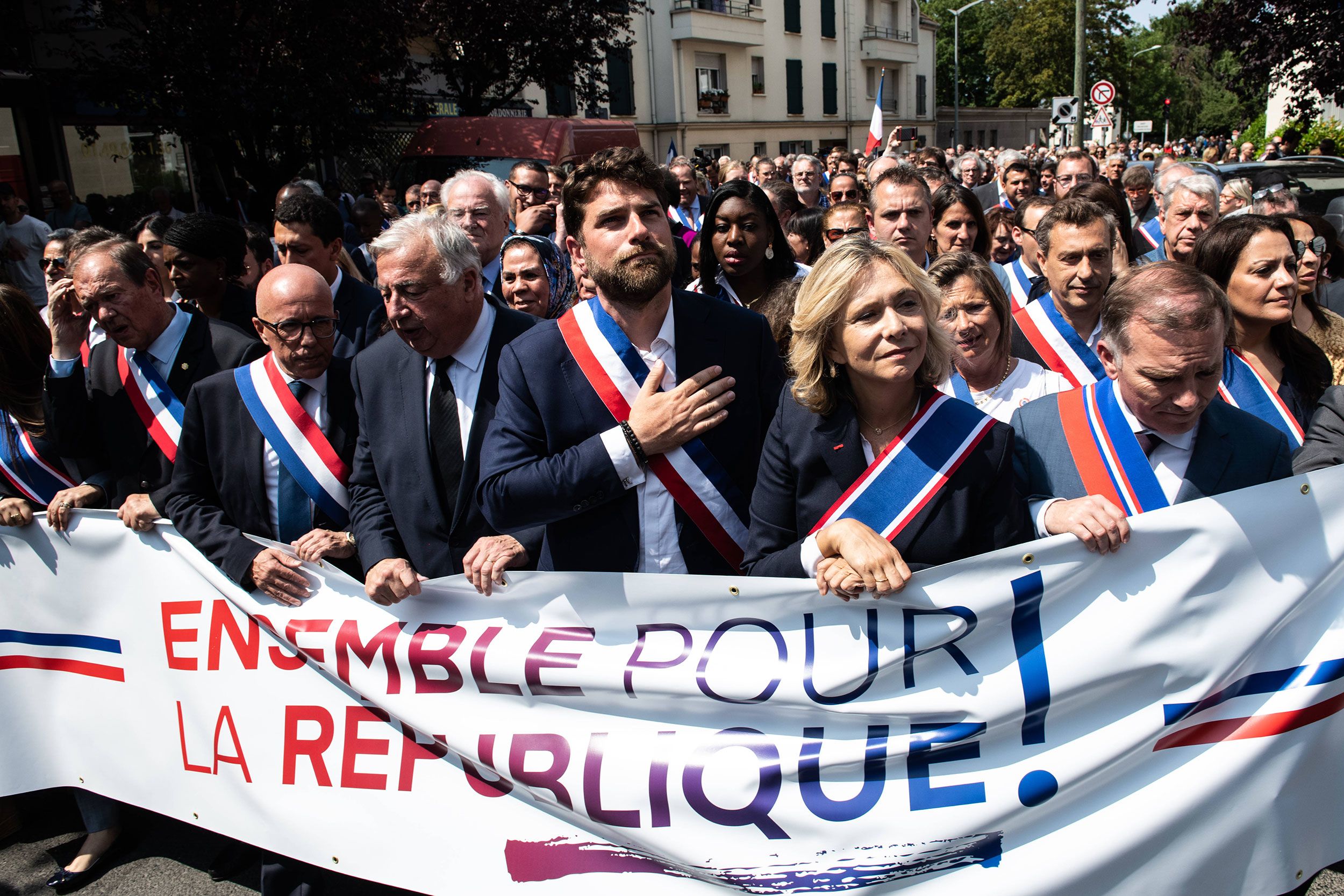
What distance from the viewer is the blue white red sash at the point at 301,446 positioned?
3.18 metres

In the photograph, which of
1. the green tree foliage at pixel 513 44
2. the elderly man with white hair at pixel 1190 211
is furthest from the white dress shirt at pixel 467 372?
the green tree foliage at pixel 513 44

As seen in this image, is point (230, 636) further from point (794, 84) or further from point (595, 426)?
point (794, 84)

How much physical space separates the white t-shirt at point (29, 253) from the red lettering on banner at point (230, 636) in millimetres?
9429

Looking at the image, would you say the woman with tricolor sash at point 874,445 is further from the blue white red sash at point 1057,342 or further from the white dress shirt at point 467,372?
the blue white red sash at point 1057,342

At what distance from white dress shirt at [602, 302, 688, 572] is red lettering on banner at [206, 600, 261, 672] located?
126 cm

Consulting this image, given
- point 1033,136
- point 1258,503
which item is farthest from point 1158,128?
point 1258,503

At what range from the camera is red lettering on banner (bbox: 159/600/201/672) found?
318 cm

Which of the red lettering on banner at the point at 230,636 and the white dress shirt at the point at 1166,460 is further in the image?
the red lettering on banner at the point at 230,636

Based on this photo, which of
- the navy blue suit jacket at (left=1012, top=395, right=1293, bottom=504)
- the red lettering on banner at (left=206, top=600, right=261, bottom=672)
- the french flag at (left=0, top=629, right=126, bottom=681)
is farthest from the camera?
the french flag at (left=0, top=629, right=126, bottom=681)

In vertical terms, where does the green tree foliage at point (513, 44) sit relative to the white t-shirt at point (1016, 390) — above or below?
above

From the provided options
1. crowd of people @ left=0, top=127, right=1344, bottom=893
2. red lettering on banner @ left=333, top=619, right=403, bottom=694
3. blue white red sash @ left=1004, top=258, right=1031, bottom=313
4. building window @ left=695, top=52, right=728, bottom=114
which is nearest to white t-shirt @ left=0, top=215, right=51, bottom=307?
crowd of people @ left=0, top=127, right=1344, bottom=893

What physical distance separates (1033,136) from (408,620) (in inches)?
2578

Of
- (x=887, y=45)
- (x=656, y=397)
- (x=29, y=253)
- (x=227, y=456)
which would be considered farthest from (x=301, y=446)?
(x=887, y=45)

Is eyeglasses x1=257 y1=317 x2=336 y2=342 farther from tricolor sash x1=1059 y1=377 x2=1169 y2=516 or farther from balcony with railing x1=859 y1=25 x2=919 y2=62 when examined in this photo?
balcony with railing x1=859 y1=25 x2=919 y2=62
